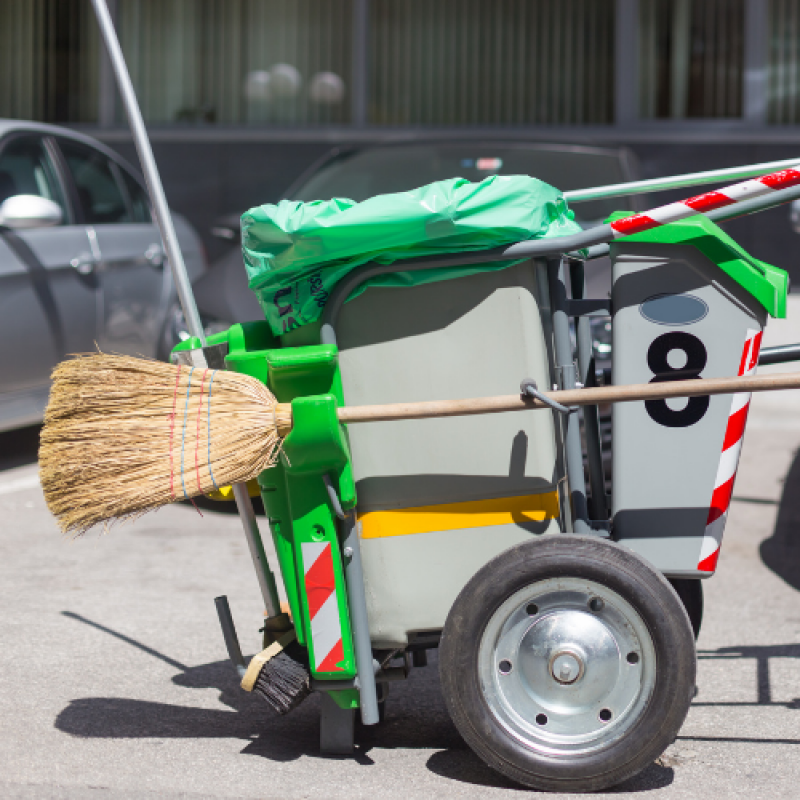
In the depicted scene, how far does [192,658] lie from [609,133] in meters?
9.28

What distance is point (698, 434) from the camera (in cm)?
298

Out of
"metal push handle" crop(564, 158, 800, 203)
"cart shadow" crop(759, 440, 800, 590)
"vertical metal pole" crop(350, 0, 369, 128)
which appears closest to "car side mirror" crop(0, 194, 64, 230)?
"metal push handle" crop(564, 158, 800, 203)

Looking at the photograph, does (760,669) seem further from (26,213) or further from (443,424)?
(26,213)

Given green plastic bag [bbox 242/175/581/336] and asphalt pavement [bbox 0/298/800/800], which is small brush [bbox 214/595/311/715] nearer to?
asphalt pavement [bbox 0/298/800/800]

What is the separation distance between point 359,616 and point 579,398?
2.35 ft

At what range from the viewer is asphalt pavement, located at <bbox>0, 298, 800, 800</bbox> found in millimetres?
2938

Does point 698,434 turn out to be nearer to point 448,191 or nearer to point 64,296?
point 448,191

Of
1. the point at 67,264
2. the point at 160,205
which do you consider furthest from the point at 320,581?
the point at 67,264

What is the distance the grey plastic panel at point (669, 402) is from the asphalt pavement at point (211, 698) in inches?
22.5

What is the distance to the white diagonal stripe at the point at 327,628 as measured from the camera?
2.90 metres

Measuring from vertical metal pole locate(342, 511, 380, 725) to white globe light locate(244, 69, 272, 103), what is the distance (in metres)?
10.6

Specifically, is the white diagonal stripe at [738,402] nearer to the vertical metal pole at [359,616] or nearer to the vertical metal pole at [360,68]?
the vertical metal pole at [359,616]

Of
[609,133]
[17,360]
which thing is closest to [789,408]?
[609,133]

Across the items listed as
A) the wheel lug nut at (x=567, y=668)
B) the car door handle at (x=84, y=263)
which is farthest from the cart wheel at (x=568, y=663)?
the car door handle at (x=84, y=263)
